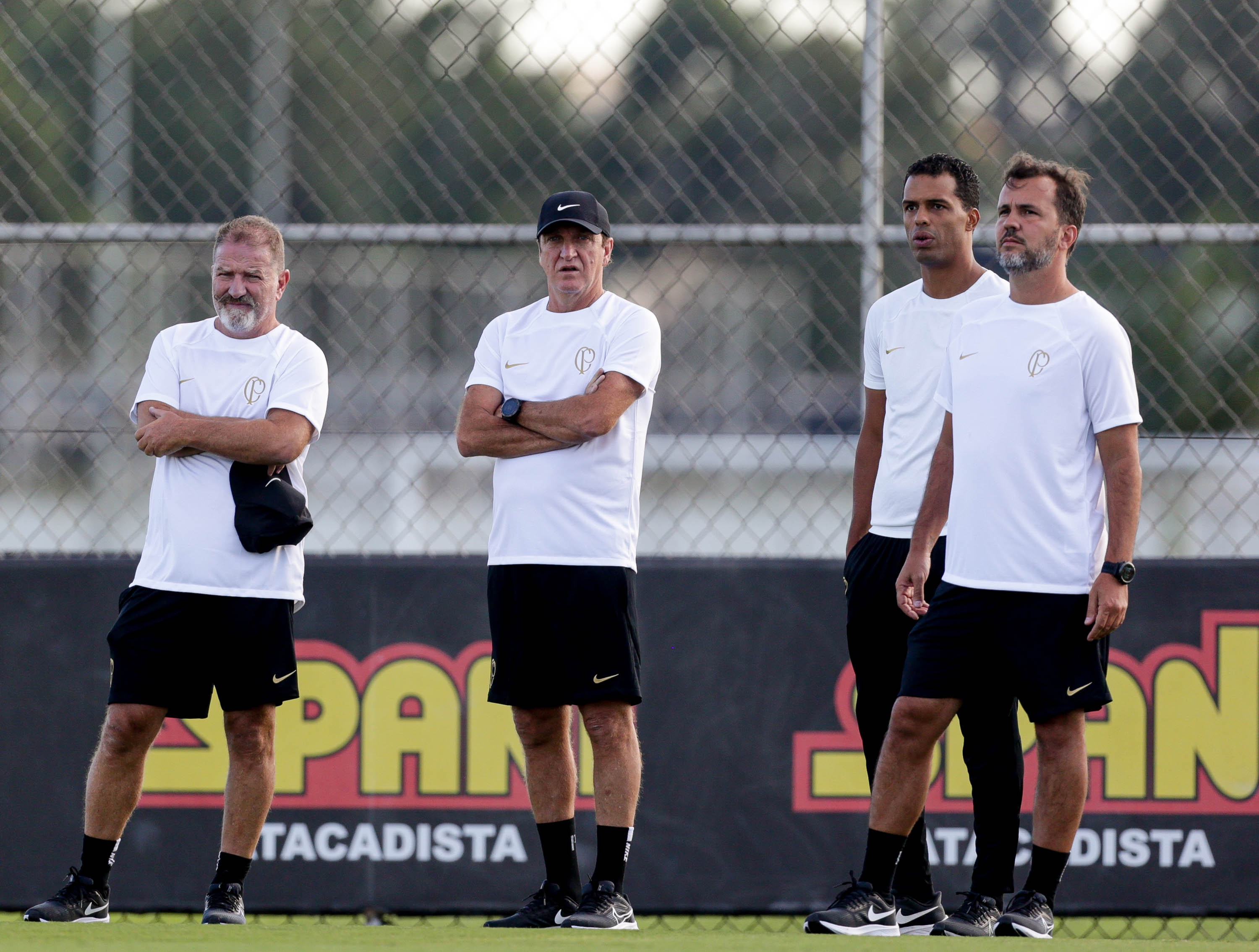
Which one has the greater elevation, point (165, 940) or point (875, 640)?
point (875, 640)

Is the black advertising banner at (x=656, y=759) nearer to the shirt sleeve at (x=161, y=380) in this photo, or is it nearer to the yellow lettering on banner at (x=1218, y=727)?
the yellow lettering on banner at (x=1218, y=727)

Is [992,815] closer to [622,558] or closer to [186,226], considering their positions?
[622,558]

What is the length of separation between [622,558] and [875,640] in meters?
0.72

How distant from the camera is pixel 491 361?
397 centimetres

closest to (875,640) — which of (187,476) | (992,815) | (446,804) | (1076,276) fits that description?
(992,815)

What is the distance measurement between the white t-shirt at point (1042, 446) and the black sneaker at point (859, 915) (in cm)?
79

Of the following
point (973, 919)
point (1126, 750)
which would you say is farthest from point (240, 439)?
point (1126, 750)

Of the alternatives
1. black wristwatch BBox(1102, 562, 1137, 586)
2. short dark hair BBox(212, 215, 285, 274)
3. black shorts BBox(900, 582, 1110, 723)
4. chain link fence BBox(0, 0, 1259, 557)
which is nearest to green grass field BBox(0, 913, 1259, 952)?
black shorts BBox(900, 582, 1110, 723)

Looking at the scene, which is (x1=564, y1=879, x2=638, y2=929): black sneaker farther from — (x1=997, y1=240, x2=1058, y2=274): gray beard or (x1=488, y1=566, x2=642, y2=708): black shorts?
(x1=997, y1=240, x2=1058, y2=274): gray beard

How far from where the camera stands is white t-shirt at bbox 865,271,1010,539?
383 cm

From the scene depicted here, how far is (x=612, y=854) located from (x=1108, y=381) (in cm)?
169

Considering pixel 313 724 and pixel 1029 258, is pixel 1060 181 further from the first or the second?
pixel 313 724

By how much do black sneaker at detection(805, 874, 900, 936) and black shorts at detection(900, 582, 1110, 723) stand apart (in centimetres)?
49

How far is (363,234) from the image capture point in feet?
15.3
